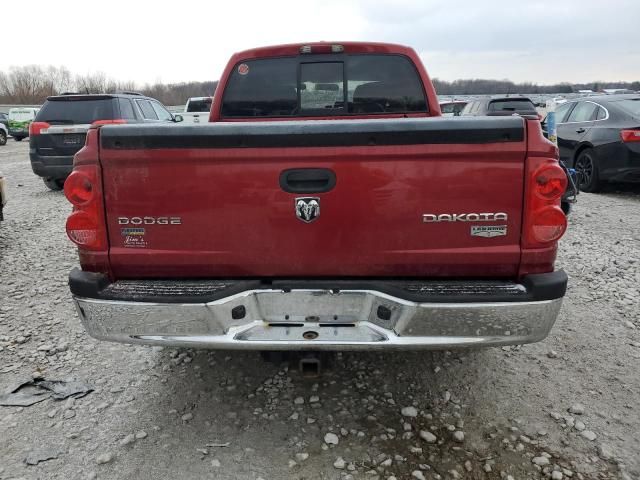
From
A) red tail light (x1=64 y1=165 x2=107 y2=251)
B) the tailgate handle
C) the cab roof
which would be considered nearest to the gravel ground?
red tail light (x1=64 y1=165 x2=107 y2=251)

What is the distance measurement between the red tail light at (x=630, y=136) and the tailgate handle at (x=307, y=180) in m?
7.49

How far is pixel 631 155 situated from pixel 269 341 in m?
7.77

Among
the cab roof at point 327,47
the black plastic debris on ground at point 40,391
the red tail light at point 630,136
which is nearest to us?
the black plastic debris on ground at point 40,391

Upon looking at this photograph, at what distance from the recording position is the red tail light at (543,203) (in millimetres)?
2186

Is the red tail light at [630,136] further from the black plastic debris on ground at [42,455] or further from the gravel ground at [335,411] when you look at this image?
the black plastic debris on ground at [42,455]


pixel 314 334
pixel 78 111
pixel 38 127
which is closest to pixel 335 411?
pixel 314 334

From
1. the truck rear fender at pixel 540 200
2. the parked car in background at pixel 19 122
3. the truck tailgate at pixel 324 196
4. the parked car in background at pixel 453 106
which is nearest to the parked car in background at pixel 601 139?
the truck rear fender at pixel 540 200

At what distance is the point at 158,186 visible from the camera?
2.33 m

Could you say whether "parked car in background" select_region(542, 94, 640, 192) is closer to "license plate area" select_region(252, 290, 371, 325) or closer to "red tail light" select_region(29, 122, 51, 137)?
"license plate area" select_region(252, 290, 371, 325)

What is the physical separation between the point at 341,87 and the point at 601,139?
6.25 metres

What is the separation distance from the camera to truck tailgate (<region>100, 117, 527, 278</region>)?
7.27 feet

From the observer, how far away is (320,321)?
2377mm

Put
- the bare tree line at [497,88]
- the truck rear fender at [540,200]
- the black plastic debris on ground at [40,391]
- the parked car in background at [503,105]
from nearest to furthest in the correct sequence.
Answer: the truck rear fender at [540,200] < the black plastic debris on ground at [40,391] < the parked car in background at [503,105] < the bare tree line at [497,88]

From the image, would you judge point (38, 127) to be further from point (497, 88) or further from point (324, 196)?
point (497, 88)
